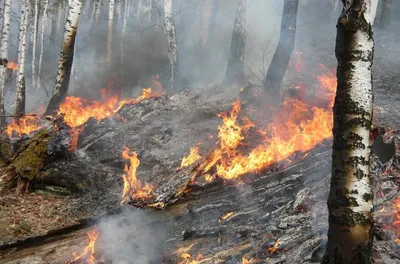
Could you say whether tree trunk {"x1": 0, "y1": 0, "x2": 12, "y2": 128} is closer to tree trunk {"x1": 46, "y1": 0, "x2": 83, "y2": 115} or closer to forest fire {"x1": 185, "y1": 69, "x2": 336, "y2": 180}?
tree trunk {"x1": 46, "y1": 0, "x2": 83, "y2": 115}

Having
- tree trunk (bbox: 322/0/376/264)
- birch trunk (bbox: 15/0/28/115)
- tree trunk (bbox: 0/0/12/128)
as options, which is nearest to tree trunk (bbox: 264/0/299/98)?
tree trunk (bbox: 322/0/376/264)

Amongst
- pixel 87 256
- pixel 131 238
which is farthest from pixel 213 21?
pixel 87 256

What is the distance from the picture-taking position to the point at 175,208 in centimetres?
753

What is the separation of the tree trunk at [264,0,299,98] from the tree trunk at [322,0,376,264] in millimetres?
7834

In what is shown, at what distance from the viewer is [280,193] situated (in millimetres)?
7199

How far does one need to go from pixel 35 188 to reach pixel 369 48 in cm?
855

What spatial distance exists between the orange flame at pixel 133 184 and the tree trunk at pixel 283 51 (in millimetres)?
5163

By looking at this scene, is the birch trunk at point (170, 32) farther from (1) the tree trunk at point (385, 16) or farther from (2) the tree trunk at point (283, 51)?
(1) the tree trunk at point (385, 16)

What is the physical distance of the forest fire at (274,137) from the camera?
8398 millimetres

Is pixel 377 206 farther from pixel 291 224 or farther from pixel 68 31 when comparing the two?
pixel 68 31

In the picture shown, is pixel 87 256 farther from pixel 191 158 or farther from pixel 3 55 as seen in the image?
pixel 3 55

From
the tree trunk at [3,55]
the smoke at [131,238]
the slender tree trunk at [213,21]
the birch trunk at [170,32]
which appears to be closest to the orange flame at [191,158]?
the smoke at [131,238]

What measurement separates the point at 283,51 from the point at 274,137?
3.56 meters

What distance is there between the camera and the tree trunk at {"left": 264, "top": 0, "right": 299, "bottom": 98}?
1128cm
